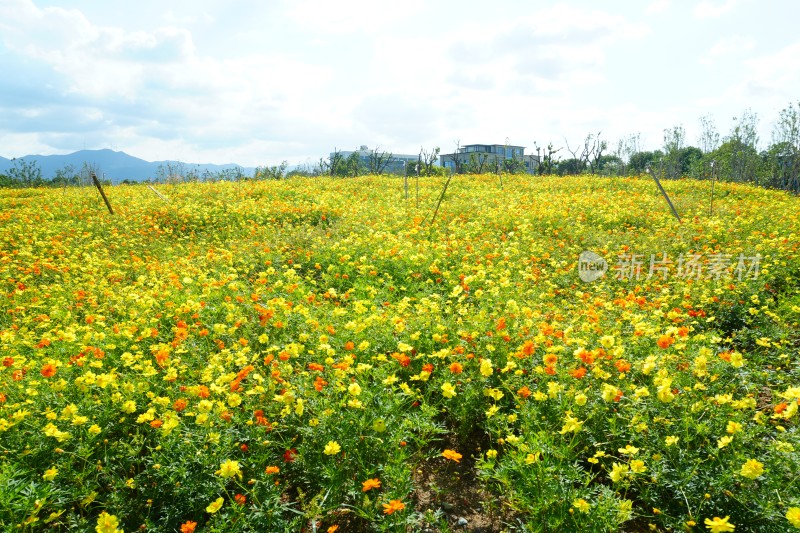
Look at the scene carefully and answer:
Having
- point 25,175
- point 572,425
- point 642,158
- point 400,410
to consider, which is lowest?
point 400,410

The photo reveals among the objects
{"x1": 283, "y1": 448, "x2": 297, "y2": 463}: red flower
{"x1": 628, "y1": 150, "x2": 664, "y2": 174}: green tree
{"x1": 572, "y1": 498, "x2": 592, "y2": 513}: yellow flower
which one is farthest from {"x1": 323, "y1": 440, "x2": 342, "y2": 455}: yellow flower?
{"x1": 628, "y1": 150, "x2": 664, "y2": 174}: green tree

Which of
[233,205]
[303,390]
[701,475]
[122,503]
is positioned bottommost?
[122,503]

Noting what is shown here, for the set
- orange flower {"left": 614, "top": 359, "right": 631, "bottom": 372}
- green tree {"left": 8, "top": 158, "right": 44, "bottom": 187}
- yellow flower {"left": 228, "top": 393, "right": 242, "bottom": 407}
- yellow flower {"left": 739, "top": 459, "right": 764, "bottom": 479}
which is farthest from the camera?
green tree {"left": 8, "top": 158, "right": 44, "bottom": 187}

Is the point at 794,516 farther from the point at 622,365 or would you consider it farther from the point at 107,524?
the point at 107,524

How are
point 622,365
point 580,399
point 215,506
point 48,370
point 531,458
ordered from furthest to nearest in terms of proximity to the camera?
point 622,365
point 48,370
point 580,399
point 531,458
point 215,506

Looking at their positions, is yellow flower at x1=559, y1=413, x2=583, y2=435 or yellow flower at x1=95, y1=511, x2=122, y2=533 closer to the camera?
yellow flower at x1=95, y1=511, x2=122, y2=533

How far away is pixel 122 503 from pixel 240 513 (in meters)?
0.63

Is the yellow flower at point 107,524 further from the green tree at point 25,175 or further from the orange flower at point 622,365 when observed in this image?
the green tree at point 25,175

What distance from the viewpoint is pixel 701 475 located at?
2178mm

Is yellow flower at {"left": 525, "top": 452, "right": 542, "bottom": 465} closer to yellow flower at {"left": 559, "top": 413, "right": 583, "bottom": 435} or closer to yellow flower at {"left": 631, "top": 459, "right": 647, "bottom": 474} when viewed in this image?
yellow flower at {"left": 559, "top": 413, "right": 583, "bottom": 435}

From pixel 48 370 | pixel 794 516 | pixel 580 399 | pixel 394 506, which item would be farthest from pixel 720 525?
pixel 48 370

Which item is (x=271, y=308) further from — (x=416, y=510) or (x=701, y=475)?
(x=701, y=475)

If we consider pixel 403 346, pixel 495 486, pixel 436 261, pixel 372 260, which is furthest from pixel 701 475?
pixel 372 260

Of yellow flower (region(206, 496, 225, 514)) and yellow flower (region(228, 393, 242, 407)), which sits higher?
yellow flower (region(228, 393, 242, 407))
